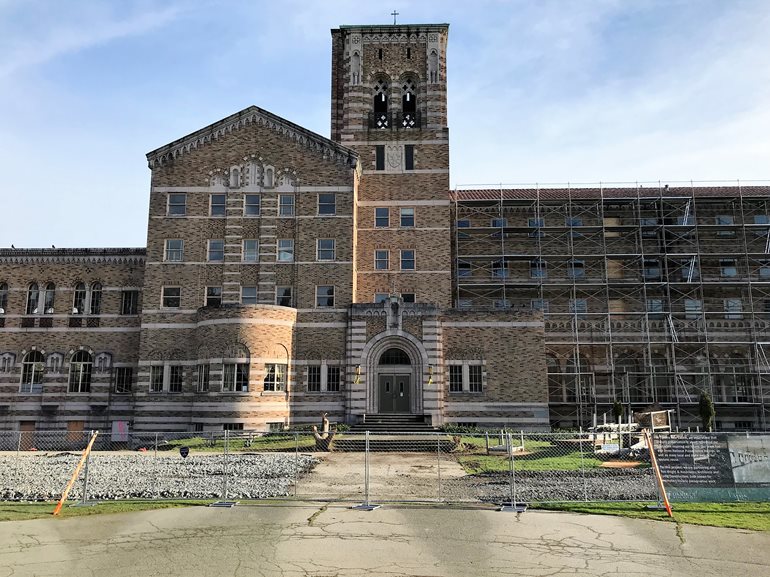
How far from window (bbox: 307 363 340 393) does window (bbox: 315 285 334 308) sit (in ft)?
11.2

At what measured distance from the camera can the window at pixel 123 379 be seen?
37875 mm

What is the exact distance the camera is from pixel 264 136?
1501 inches

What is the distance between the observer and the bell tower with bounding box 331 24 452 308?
38.9 m

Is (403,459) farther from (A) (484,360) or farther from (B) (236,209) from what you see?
(B) (236,209)

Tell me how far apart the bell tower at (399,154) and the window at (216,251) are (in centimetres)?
779

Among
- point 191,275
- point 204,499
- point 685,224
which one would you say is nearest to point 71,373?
point 191,275

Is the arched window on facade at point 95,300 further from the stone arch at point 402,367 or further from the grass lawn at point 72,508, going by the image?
the grass lawn at point 72,508

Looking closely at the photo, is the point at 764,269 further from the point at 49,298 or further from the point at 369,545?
the point at 49,298

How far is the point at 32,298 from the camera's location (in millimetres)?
39469

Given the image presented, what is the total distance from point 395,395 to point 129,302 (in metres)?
17.1

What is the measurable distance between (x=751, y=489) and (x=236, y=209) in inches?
1162

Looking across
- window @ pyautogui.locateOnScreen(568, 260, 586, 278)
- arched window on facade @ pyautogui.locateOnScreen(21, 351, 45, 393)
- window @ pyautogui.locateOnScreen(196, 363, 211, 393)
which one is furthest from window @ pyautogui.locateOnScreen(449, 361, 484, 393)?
arched window on facade @ pyautogui.locateOnScreen(21, 351, 45, 393)

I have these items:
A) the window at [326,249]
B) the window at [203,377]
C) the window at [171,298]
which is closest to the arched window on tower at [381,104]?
the window at [326,249]

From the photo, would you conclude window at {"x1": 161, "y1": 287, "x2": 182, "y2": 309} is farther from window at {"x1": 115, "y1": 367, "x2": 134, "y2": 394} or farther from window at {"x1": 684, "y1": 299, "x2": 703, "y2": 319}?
window at {"x1": 684, "y1": 299, "x2": 703, "y2": 319}
